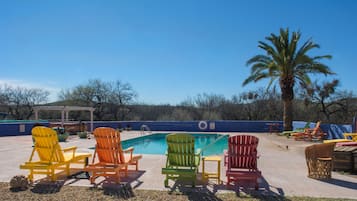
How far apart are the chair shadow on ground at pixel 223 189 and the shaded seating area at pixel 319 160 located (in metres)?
1.21

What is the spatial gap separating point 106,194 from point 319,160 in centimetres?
425

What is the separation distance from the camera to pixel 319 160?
20.2 feet

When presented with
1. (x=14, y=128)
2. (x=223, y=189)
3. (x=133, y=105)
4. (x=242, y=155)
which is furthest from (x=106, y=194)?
(x=133, y=105)

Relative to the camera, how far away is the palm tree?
1644 centimetres

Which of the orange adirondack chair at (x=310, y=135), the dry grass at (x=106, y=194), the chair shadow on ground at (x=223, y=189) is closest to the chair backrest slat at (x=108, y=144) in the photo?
the dry grass at (x=106, y=194)

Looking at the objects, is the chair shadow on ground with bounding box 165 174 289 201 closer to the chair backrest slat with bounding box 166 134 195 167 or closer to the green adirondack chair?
the green adirondack chair

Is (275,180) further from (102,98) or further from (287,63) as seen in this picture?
(102,98)

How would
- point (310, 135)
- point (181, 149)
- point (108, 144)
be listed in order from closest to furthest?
point (181, 149)
point (108, 144)
point (310, 135)

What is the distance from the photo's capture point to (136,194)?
486cm

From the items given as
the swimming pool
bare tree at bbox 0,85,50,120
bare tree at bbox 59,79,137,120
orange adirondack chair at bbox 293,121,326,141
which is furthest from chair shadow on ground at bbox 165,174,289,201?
bare tree at bbox 0,85,50,120

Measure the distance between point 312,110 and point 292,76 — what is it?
9465 mm

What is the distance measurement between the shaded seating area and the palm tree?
35.6 feet

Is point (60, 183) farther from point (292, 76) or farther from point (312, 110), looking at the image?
point (312, 110)

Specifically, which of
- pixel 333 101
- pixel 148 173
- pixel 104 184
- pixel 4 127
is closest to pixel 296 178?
pixel 148 173
